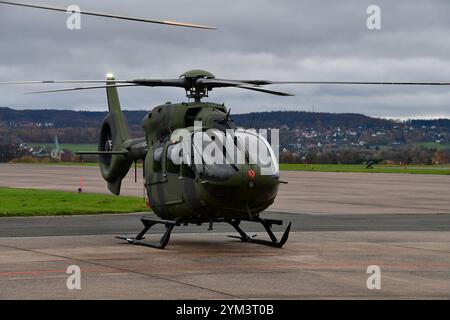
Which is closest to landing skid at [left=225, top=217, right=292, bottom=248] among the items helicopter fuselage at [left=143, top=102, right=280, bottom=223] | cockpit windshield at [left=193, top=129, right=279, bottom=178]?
helicopter fuselage at [left=143, top=102, right=280, bottom=223]

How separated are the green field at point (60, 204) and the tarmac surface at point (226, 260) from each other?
1897 millimetres

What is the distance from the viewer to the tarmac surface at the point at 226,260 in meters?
12.1

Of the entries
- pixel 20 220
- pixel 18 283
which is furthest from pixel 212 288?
pixel 20 220

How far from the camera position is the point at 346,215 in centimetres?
2969

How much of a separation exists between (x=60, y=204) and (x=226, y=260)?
62.3ft

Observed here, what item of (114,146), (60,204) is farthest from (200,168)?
(60,204)

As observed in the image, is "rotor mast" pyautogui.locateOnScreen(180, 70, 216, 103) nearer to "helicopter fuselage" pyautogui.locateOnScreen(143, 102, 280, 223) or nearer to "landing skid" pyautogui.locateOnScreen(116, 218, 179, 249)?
"helicopter fuselage" pyautogui.locateOnScreen(143, 102, 280, 223)

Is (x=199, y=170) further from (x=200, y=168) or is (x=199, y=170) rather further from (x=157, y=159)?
(x=157, y=159)

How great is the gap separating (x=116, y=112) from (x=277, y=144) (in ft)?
22.9

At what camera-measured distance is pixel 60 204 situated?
3372 centimetres
